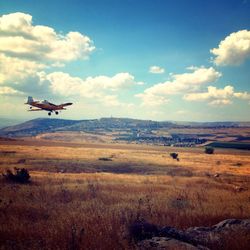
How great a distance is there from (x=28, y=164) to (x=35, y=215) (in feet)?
94.2

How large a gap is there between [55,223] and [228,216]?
770 centimetres

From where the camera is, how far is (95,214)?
1251cm

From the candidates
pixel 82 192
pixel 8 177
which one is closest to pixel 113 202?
pixel 82 192

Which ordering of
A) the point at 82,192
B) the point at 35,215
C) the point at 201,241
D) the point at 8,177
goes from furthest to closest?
the point at 8,177
the point at 82,192
the point at 35,215
the point at 201,241

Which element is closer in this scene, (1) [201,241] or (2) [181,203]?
(1) [201,241]

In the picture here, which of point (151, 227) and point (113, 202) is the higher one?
point (151, 227)

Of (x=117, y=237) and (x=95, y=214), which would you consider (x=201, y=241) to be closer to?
(x=117, y=237)

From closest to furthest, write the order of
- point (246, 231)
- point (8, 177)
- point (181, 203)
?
point (246, 231), point (181, 203), point (8, 177)

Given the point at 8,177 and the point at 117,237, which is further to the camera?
the point at 8,177

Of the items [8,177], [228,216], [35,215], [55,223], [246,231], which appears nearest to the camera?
[246,231]

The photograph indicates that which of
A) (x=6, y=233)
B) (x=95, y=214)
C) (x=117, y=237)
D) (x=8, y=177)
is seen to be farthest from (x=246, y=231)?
(x=8, y=177)

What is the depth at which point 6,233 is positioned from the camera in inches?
367

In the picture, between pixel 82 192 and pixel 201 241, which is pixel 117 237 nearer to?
pixel 201 241

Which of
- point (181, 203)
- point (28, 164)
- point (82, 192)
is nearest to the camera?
point (181, 203)
